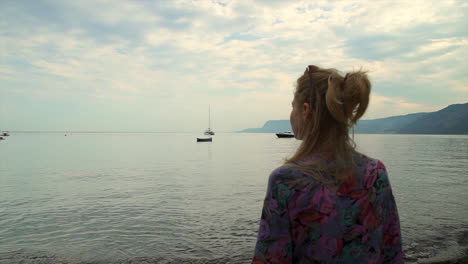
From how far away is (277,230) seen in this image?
1657 mm

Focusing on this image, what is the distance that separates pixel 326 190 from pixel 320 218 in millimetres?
149

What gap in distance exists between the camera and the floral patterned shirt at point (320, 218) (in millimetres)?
1627

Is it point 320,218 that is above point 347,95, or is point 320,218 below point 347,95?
below

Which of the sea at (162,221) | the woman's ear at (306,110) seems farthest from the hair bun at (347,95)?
the sea at (162,221)

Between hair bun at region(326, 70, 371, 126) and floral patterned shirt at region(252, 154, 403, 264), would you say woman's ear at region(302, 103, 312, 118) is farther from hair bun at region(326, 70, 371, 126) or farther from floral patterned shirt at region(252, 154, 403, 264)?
floral patterned shirt at region(252, 154, 403, 264)

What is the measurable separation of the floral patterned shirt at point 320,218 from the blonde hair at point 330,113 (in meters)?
0.09

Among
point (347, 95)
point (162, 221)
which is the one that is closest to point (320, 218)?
point (347, 95)

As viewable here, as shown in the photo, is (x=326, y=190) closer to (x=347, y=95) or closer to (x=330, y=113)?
(x=330, y=113)

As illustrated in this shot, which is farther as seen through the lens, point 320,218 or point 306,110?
point 306,110

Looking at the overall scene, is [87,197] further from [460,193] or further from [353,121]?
[460,193]

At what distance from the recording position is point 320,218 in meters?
1.65

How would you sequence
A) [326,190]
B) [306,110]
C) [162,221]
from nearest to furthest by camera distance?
[326,190]
[306,110]
[162,221]

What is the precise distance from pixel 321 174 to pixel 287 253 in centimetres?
45

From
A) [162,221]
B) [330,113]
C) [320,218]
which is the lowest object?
[162,221]
